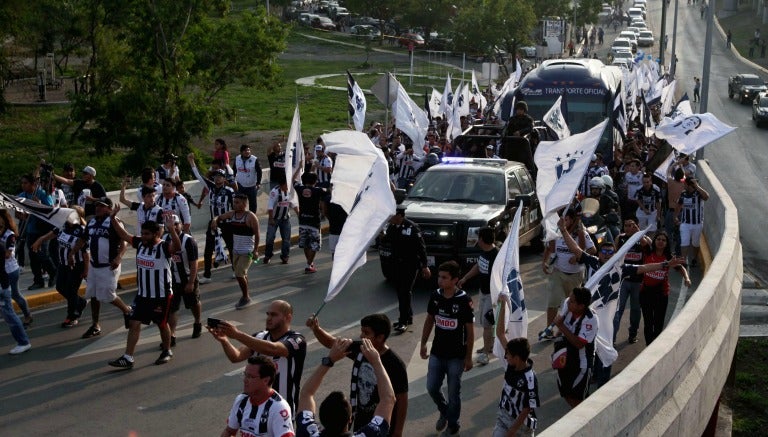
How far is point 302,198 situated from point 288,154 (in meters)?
1.19

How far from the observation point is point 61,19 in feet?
110

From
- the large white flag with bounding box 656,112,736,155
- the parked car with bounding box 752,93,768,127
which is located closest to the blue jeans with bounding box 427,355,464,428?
the large white flag with bounding box 656,112,736,155

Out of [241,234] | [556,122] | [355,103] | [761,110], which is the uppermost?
[355,103]

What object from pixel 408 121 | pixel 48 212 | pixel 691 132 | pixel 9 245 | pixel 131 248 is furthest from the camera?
pixel 408 121

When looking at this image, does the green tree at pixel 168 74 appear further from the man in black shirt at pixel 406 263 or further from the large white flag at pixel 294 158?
the man in black shirt at pixel 406 263

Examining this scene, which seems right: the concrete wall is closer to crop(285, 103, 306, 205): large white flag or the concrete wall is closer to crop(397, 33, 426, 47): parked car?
crop(285, 103, 306, 205): large white flag

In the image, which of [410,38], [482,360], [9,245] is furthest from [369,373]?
[410,38]

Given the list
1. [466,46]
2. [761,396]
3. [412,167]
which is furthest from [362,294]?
[466,46]

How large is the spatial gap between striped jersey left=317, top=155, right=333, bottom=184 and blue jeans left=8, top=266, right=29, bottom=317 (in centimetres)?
834

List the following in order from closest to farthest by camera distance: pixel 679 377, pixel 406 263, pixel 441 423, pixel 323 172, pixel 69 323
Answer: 1. pixel 679 377
2. pixel 441 423
3. pixel 406 263
4. pixel 69 323
5. pixel 323 172

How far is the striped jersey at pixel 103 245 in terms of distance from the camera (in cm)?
1297

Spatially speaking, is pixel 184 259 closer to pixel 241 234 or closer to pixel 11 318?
pixel 11 318

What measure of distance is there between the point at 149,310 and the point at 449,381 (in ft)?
13.1

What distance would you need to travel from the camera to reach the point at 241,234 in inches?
582
